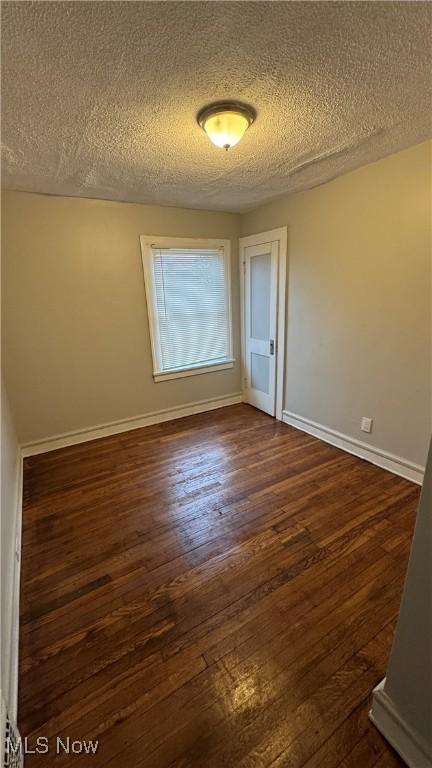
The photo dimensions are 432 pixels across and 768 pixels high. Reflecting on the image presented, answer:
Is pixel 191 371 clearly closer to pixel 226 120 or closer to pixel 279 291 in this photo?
pixel 279 291

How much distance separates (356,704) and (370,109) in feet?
8.77

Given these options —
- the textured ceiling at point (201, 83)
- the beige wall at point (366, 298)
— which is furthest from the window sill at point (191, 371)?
the textured ceiling at point (201, 83)

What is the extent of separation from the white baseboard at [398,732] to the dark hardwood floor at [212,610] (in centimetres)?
4

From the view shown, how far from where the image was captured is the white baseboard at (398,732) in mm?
918

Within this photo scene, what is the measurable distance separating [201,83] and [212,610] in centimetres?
244

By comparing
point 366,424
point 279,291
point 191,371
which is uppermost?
point 279,291

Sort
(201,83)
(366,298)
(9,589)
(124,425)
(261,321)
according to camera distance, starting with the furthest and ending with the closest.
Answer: (261,321), (124,425), (366,298), (9,589), (201,83)

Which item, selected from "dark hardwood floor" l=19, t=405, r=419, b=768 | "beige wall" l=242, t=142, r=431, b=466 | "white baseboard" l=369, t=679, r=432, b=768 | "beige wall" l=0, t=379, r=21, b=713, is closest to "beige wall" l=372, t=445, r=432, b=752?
"white baseboard" l=369, t=679, r=432, b=768

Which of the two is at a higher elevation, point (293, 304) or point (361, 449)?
point (293, 304)

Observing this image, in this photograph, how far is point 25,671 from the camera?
1.25 metres

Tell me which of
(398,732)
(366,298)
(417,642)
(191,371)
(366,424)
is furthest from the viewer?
(191,371)

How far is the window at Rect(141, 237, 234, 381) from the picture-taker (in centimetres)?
325

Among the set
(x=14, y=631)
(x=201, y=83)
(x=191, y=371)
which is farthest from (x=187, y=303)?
(x=14, y=631)

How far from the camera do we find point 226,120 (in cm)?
150
